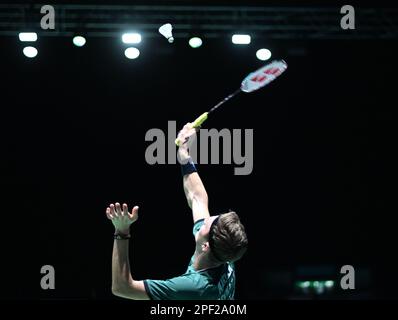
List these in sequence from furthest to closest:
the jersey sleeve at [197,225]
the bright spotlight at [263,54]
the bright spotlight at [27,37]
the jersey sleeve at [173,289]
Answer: the bright spotlight at [263,54] < the bright spotlight at [27,37] < the jersey sleeve at [197,225] < the jersey sleeve at [173,289]

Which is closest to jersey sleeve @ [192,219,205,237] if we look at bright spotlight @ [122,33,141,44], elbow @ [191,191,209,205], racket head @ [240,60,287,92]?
elbow @ [191,191,209,205]

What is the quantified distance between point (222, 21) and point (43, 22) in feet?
6.17

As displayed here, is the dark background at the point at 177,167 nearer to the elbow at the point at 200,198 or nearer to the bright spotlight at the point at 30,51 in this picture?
the bright spotlight at the point at 30,51

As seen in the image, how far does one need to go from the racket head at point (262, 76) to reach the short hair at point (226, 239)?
2145 millimetres

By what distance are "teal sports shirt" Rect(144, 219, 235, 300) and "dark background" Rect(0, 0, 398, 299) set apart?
5.19 metres

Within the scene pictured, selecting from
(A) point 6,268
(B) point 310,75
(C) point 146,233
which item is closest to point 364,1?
(B) point 310,75

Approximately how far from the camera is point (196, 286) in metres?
3.19

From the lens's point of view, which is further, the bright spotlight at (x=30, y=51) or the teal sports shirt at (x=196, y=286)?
the bright spotlight at (x=30, y=51)

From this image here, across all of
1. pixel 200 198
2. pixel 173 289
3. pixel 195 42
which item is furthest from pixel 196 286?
pixel 195 42

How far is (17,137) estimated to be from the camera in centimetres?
859

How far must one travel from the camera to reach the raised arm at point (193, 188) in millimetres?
3842

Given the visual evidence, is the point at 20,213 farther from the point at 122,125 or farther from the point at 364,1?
the point at 364,1

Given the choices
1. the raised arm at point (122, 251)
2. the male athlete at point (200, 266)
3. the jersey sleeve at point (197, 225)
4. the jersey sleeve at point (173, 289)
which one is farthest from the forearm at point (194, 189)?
the raised arm at point (122, 251)

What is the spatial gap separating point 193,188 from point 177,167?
16.1 feet
